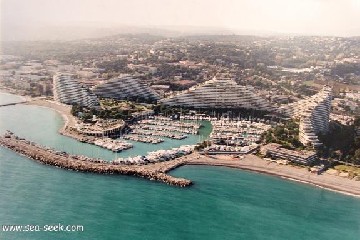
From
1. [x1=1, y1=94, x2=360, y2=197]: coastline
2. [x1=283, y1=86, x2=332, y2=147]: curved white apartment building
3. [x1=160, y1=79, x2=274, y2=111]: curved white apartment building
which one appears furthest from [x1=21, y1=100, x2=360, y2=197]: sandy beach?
[x1=160, y1=79, x2=274, y2=111]: curved white apartment building

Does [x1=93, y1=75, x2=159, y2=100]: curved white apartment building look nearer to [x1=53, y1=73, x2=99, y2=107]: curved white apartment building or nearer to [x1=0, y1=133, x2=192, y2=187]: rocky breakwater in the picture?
[x1=53, y1=73, x2=99, y2=107]: curved white apartment building

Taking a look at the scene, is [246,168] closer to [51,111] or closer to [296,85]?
[51,111]

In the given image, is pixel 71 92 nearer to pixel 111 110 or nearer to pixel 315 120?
pixel 111 110

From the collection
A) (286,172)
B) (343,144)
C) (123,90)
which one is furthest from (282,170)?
(123,90)

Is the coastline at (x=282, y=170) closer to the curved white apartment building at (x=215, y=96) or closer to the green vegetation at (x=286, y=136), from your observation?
the green vegetation at (x=286, y=136)

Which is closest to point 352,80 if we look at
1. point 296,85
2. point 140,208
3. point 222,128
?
point 296,85

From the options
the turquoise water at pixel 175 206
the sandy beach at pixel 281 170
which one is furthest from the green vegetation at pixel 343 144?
the turquoise water at pixel 175 206
